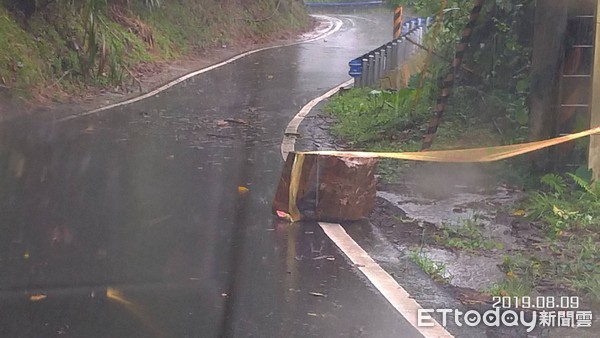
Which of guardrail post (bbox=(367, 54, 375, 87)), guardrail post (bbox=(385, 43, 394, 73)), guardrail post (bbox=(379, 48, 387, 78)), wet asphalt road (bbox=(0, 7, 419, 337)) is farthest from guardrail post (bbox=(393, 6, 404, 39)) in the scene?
wet asphalt road (bbox=(0, 7, 419, 337))

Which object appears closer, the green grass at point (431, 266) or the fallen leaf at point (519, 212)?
the green grass at point (431, 266)

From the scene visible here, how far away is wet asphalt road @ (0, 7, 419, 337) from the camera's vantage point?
18.1ft

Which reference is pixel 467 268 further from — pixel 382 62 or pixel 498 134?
pixel 382 62

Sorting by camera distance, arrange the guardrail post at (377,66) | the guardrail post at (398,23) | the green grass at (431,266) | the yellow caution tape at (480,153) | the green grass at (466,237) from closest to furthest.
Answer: the green grass at (431,266) < the green grass at (466,237) < the yellow caution tape at (480,153) < the guardrail post at (377,66) < the guardrail post at (398,23)

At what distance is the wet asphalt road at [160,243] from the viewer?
5523mm

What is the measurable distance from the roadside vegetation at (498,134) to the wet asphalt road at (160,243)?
107 cm

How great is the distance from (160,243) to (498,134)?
16.5 ft

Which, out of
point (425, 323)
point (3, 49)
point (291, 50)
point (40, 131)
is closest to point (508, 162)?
point (425, 323)

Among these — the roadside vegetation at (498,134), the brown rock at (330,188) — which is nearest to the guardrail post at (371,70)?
the roadside vegetation at (498,134)

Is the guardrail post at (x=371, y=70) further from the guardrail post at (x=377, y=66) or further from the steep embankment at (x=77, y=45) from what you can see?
the steep embankment at (x=77, y=45)

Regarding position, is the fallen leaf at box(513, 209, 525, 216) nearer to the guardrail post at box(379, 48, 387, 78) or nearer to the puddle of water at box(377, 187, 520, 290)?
the puddle of water at box(377, 187, 520, 290)

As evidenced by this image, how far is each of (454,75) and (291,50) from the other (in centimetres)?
1850

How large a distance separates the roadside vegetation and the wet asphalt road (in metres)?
1.07

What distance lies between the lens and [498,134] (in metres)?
10.6
